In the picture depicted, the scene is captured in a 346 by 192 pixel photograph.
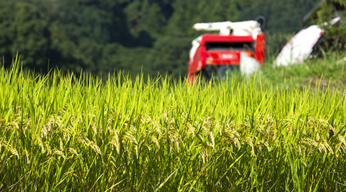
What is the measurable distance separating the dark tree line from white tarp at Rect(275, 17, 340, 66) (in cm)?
3694

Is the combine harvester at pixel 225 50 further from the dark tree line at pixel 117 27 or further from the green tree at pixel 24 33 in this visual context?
the dark tree line at pixel 117 27

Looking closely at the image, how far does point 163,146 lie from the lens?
3.99 m

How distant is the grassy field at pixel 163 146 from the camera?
12.5 ft

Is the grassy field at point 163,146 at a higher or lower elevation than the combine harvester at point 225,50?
lower

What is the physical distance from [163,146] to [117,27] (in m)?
120

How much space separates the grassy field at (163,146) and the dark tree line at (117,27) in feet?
148

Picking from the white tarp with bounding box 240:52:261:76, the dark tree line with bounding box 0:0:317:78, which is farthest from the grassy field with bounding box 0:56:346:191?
the dark tree line with bounding box 0:0:317:78

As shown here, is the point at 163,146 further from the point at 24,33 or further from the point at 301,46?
the point at 24,33

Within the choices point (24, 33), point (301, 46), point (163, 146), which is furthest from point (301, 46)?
point (24, 33)

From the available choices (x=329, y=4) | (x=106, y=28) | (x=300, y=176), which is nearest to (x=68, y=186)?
(x=300, y=176)

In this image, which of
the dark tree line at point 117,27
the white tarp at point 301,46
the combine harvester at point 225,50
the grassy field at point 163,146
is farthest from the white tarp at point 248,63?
the dark tree line at point 117,27

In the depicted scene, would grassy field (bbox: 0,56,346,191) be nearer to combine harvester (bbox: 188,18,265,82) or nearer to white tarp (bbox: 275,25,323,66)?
white tarp (bbox: 275,25,323,66)

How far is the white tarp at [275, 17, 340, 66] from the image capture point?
1274 centimetres

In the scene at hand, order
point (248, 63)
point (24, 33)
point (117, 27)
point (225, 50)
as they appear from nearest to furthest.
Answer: point (248, 63) → point (225, 50) → point (24, 33) → point (117, 27)
